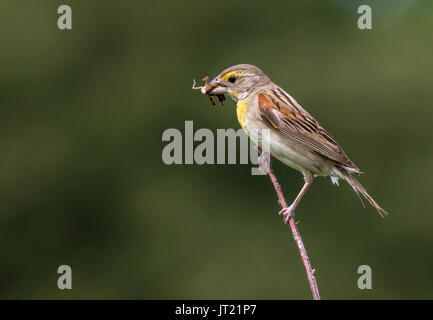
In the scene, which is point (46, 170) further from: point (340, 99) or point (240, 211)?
point (340, 99)

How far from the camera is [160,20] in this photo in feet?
47.6

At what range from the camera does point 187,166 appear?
1320cm

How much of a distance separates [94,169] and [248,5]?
469cm

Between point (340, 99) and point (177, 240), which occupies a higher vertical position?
point (340, 99)

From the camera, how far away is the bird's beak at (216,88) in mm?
5961

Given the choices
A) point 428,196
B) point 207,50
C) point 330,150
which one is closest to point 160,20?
point 207,50

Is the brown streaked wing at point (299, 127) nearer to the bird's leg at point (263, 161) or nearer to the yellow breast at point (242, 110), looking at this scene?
the yellow breast at point (242, 110)

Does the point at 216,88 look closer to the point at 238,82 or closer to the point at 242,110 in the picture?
the point at 238,82

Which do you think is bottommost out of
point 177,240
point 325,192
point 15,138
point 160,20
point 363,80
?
Result: point 177,240

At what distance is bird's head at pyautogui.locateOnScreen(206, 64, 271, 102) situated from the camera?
601 centimetres

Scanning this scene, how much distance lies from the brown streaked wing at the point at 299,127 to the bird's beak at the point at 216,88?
12.7 inches

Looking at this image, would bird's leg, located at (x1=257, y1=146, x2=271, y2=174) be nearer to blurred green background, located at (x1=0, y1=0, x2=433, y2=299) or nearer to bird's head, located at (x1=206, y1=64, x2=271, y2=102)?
bird's head, located at (x1=206, y1=64, x2=271, y2=102)

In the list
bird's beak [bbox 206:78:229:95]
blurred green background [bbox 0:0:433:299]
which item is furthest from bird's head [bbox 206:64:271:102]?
blurred green background [bbox 0:0:433:299]

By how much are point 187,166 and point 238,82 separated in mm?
7239
